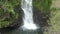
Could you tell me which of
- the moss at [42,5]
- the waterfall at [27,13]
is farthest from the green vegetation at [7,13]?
the moss at [42,5]

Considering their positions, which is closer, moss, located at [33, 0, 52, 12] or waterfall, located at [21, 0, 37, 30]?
moss, located at [33, 0, 52, 12]

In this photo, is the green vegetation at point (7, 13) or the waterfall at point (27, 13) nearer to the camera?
the green vegetation at point (7, 13)

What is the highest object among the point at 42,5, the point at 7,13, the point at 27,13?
the point at 42,5

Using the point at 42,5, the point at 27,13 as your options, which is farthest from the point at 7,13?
the point at 42,5

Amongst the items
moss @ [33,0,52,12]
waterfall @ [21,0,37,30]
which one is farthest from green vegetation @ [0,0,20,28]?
moss @ [33,0,52,12]

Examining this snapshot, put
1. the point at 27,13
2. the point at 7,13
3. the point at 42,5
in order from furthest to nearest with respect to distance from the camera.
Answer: the point at 27,13 < the point at 42,5 < the point at 7,13

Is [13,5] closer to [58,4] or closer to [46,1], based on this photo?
[46,1]

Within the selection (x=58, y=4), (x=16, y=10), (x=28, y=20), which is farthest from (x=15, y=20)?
(x=58, y=4)

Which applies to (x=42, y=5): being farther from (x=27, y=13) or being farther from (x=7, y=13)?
(x=7, y=13)

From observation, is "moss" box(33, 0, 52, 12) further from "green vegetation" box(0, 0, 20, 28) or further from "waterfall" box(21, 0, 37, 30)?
"green vegetation" box(0, 0, 20, 28)

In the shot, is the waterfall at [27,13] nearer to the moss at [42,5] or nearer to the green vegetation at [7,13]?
the moss at [42,5]

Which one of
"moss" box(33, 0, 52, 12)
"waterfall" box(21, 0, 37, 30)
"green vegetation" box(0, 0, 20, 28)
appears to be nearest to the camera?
"green vegetation" box(0, 0, 20, 28)

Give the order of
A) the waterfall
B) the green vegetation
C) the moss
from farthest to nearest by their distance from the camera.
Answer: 1. the waterfall
2. the moss
3. the green vegetation

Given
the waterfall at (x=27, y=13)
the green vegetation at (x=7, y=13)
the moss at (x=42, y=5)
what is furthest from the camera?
the waterfall at (x=27, y=13)
